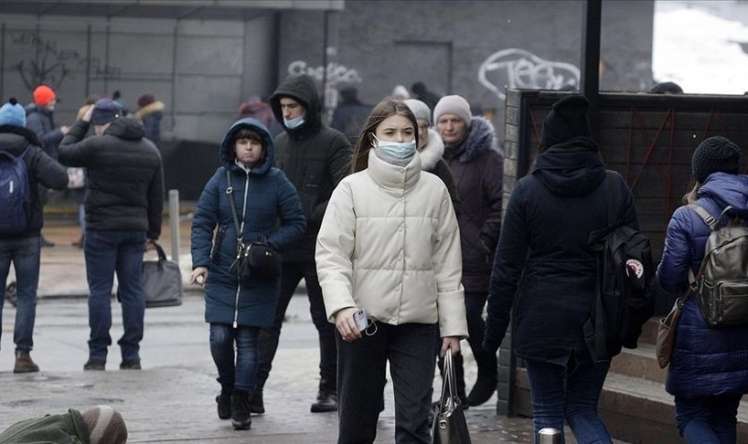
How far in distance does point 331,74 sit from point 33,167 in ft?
62.2

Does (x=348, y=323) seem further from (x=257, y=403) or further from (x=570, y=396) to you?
(x=257, y=403)

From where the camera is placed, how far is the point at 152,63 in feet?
88.9

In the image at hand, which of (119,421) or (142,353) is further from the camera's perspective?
(142,353)

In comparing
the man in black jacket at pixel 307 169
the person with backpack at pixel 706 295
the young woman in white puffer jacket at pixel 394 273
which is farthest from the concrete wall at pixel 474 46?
the person with backpack at pixel 706 295

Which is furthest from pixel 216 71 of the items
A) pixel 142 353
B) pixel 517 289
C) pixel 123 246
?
pixel 517 289

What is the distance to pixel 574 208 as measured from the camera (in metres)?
6.94

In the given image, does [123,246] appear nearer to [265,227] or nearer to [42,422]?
[265,227]

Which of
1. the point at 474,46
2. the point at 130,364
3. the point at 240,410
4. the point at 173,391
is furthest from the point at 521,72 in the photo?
the point at 240,410

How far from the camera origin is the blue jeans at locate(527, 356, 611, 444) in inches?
277

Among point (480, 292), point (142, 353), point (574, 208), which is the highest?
point (574, 208)

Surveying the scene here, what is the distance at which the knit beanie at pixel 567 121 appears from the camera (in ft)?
22.9

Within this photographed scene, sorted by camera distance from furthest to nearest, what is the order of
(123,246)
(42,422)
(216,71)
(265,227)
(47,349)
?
(216,71) < (47,349) < (123,246) < (265,227) < (42,422)

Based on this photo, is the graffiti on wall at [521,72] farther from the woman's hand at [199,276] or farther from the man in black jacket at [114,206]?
the woman's hand at [199,276]

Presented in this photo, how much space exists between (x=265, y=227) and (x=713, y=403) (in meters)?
2.97
